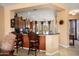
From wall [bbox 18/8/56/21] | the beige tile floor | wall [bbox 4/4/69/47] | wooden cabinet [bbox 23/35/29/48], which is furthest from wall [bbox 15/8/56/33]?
the beige tile floor

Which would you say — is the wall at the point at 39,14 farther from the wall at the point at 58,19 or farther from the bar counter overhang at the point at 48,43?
the bar counter overhang at the point at 48,43

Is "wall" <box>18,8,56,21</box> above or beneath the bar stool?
above

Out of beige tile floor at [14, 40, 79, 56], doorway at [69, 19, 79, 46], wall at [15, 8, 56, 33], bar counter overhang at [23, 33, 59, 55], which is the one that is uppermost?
wall at [15, 8, 56, 33]

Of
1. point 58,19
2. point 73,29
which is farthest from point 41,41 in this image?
point 73,29

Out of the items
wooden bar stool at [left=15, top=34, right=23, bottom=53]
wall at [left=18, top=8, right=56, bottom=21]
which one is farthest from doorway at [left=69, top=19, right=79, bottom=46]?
wooden bar stool at [left=15, top=34, right=23, bottom=53]

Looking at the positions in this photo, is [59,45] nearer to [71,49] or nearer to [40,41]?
[71,49]

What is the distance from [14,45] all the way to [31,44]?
1.07ft

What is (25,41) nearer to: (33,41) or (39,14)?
(33,41)

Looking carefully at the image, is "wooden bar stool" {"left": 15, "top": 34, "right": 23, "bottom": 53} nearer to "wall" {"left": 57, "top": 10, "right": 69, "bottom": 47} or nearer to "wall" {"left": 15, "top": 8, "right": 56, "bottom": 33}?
"wall" {"left": 15, "top": 8, "right": 56, "bottom": 33}

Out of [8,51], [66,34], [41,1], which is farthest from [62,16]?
[8,51]

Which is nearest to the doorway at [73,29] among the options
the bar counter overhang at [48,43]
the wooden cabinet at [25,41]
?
the bar counter overhang at [48,43]

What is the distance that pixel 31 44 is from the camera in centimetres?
221

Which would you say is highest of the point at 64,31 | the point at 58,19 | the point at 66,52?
the point at 58,19

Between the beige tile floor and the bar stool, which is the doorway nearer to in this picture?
the beige tile floor
